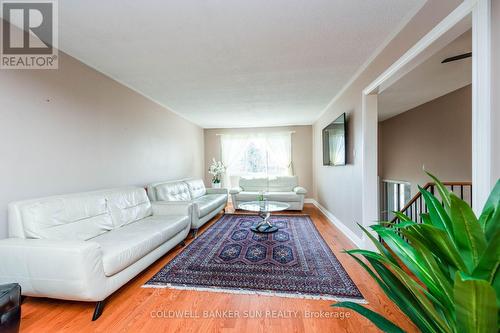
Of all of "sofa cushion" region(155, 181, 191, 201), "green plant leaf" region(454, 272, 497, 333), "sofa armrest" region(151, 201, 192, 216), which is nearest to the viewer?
"green plant leaf" region(454, 272, 497, 333)

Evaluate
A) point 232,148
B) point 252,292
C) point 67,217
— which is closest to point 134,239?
point 67,217

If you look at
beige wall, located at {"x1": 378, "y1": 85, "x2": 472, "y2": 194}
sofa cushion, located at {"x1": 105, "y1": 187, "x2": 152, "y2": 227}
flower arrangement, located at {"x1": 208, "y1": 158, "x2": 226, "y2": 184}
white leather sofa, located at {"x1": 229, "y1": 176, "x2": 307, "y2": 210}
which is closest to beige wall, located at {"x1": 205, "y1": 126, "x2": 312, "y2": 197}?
white leather sofa, located at {"x1": 229, "y1": 176, "x2": 307, "y2": 210}

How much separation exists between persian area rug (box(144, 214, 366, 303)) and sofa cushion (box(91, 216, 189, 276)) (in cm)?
34

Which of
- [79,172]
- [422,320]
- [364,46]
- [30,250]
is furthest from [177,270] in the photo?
[364,46]

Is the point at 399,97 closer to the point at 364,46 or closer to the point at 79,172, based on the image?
the point at 364,46

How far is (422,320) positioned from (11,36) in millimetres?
3353

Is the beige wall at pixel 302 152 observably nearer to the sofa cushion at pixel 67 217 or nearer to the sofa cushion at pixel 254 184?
the sofa cushion at pixel 254 184

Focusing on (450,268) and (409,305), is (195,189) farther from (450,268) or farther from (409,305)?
(450,268)

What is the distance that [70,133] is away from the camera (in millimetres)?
2246

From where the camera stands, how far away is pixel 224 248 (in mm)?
2711

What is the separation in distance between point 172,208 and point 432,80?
13.2 feet

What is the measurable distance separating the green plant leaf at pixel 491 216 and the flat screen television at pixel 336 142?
261cm

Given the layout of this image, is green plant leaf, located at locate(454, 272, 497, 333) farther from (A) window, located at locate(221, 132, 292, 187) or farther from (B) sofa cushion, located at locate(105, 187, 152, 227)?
(A) window, located at locate(221, 132, 292, 187)

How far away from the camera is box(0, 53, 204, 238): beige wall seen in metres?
1.77
